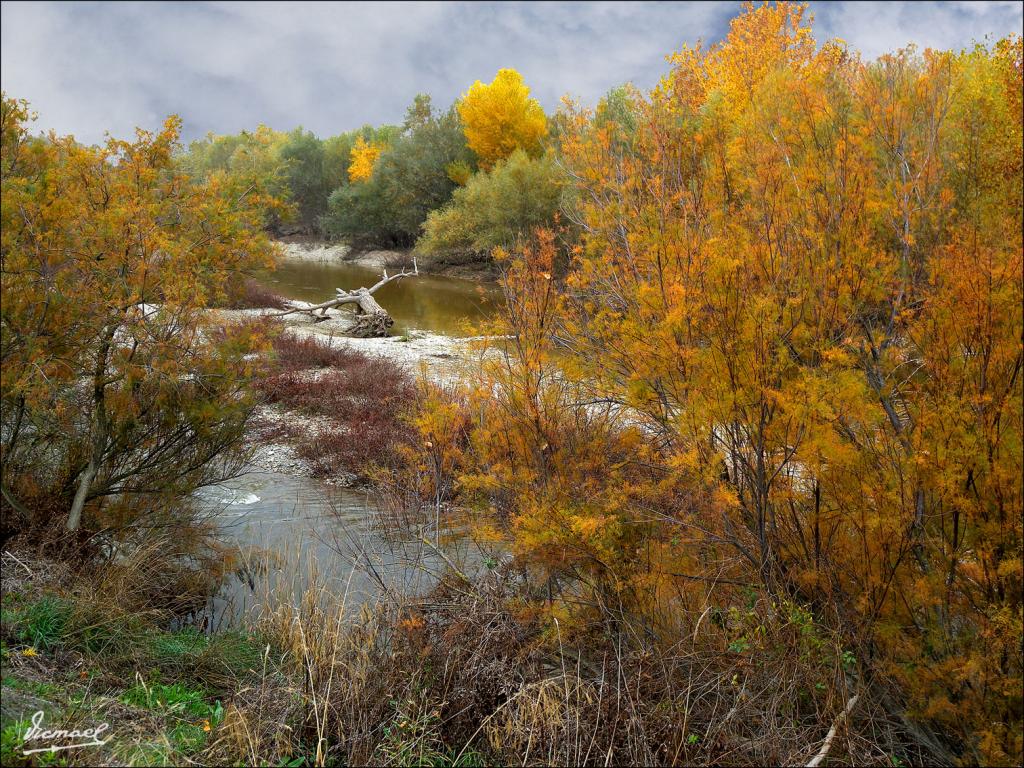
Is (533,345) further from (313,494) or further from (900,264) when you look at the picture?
(313,494)

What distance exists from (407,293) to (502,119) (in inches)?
462

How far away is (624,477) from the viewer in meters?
5.22

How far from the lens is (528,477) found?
494cm

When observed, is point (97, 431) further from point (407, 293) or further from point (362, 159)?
point (362, 159)

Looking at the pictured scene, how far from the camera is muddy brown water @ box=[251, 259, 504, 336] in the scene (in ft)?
69.8

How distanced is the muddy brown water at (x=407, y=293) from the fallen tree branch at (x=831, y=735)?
48.0 ft

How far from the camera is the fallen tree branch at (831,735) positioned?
3205mm

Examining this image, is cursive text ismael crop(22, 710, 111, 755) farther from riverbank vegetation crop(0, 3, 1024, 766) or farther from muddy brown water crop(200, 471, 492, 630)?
muddy brown water crop(200, 471, 492, 630)

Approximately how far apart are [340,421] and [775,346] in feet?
26.3

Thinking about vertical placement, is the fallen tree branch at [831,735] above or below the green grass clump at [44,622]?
below

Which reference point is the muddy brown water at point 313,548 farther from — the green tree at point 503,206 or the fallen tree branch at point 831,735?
the green tree at point 503,206

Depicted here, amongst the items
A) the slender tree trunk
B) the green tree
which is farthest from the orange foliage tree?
the green tree

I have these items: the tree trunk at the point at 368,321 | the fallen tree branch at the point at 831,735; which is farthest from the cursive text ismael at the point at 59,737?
the tree trunk at the point at 368,321

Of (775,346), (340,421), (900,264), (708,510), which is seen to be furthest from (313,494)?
(900,264)
